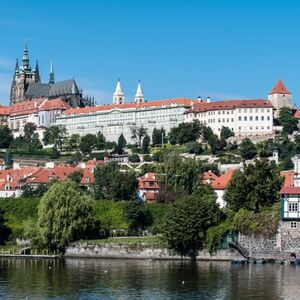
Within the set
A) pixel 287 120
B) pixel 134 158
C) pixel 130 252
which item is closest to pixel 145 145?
pixel 134 158

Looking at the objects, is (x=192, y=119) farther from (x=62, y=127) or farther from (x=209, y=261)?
(x=209, y=261)

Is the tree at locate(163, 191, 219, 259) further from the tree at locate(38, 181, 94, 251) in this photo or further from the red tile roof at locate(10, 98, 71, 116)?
the red tile roof at locate(10, 98, 71, 116)

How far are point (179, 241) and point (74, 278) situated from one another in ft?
34.0

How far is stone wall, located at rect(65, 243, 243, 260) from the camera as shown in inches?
2237

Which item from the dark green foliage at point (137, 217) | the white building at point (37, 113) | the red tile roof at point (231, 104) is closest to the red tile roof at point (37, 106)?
the white building at point (37, 113)

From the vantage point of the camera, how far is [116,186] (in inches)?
2830

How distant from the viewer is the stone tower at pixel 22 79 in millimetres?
187250

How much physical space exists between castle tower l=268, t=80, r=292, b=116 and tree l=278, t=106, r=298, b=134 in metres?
4.56

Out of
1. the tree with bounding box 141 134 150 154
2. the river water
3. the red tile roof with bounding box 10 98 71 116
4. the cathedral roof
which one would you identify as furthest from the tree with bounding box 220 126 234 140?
the river water

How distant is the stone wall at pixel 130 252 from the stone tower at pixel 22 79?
129 metres

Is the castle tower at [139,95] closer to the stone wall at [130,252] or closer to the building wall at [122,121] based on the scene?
the building wall at [122,121]

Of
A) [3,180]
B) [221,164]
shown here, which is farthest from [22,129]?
[3,180]

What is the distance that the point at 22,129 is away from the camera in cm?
16575

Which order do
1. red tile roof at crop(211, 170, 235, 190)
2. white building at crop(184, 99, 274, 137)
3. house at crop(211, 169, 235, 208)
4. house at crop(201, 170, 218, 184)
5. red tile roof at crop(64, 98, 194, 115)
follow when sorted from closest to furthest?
house at crop(211, 169, 235, 208) → red tile roof at crop(211, 170, 235, 190) → house at crop(201, 170, 218, 184) → white building at crop(184, 99, 274, 137) → red tile roof at crop(64, 98, 194, 115)
